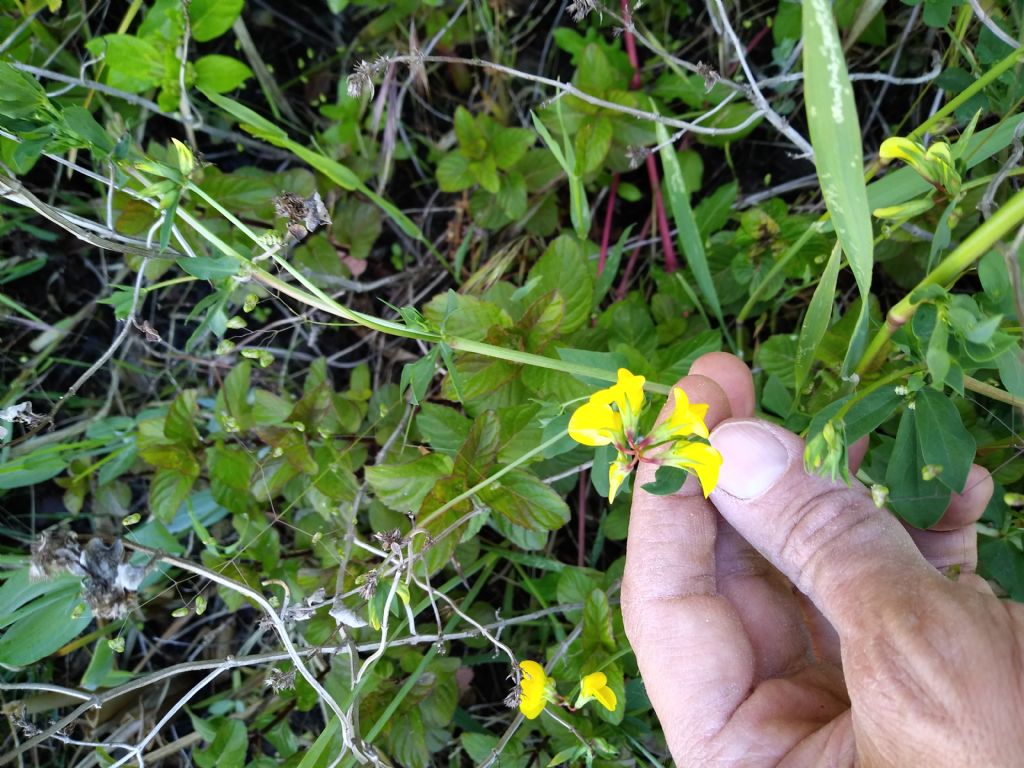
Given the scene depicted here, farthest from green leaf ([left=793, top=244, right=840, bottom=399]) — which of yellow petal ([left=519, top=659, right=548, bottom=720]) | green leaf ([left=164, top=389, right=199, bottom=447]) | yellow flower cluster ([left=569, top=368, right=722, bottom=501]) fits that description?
green leaf ([left=164, top=389, right=199, bottom=447])

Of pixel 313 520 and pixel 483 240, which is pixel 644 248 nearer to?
pixel 483 240

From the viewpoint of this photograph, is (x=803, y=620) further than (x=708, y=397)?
Yes

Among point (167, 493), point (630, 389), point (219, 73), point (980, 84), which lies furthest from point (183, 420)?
point (980, 84)

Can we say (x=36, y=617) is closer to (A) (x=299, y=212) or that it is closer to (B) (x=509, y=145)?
(A) (x=299, y=212)

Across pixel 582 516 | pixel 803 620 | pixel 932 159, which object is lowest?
pixel 582 516

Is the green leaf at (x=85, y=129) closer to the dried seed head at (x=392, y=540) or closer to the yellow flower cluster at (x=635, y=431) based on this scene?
the dried seed head at (x=392, y=540)
